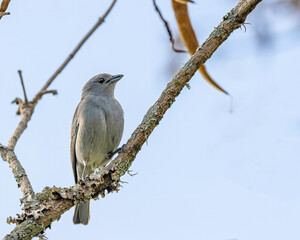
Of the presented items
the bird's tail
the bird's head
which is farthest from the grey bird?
the bird's head

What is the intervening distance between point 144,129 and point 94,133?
2776 millimetres

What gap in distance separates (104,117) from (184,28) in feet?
9.25

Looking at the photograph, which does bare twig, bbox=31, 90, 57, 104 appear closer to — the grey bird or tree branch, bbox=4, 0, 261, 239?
the grey bird

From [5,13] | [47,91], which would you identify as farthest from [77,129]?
[5,13]

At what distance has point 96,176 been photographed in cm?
373

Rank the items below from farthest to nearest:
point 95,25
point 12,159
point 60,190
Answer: point 95,25
point 12,159
point 60,190

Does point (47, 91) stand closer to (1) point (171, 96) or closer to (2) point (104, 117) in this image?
(2) point (104, 117)

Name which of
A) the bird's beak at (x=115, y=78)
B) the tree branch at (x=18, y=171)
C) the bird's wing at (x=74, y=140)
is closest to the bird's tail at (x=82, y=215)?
the bird's wing at (x=74, y=140)

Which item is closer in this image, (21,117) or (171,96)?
(171,96)

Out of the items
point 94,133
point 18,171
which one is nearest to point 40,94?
point 18,171

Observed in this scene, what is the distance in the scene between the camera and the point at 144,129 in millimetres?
3730

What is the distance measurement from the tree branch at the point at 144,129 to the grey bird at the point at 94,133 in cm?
243

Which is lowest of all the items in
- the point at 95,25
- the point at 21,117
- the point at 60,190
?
the point at 60,190

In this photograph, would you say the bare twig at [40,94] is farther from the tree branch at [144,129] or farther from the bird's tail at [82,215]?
the bird's tail at [82,215]
